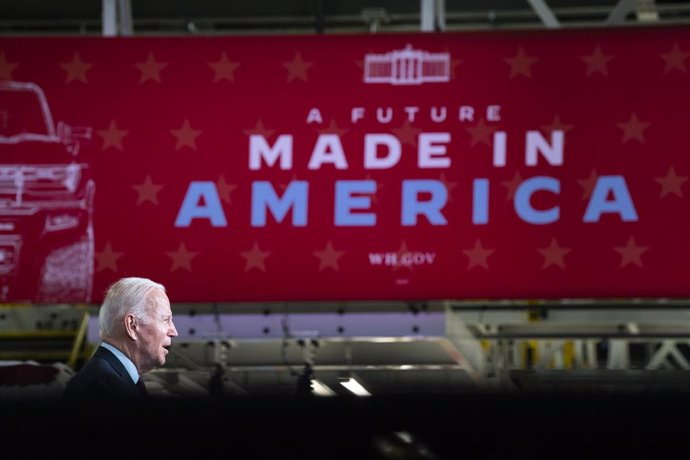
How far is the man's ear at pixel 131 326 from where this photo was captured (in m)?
4.77

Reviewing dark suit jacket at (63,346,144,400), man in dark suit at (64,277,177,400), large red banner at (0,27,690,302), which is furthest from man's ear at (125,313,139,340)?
large red banner at (0,27,690,302)

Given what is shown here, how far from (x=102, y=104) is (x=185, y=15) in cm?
137

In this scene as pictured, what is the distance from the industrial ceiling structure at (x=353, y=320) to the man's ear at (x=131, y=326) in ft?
15.1

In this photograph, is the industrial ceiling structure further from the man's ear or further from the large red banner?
the man's ear

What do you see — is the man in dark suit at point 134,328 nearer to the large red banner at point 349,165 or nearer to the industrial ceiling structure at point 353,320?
the industrial ceiling structure at point 353,320

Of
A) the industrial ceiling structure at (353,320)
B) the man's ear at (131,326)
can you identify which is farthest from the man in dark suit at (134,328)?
the industrial ceiling structure at (353,320)

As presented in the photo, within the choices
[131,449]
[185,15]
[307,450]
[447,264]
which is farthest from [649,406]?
[185,15]

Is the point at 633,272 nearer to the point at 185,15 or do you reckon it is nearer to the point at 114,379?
the point at 185,15

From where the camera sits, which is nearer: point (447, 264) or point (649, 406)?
point (649, 406)

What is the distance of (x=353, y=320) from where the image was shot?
1004 cm

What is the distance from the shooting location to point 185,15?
1119 centimetres

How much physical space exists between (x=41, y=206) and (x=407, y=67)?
310 cm

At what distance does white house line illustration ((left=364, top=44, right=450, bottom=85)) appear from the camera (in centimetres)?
994

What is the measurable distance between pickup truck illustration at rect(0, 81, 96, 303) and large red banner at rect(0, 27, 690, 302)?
0.5 inches
